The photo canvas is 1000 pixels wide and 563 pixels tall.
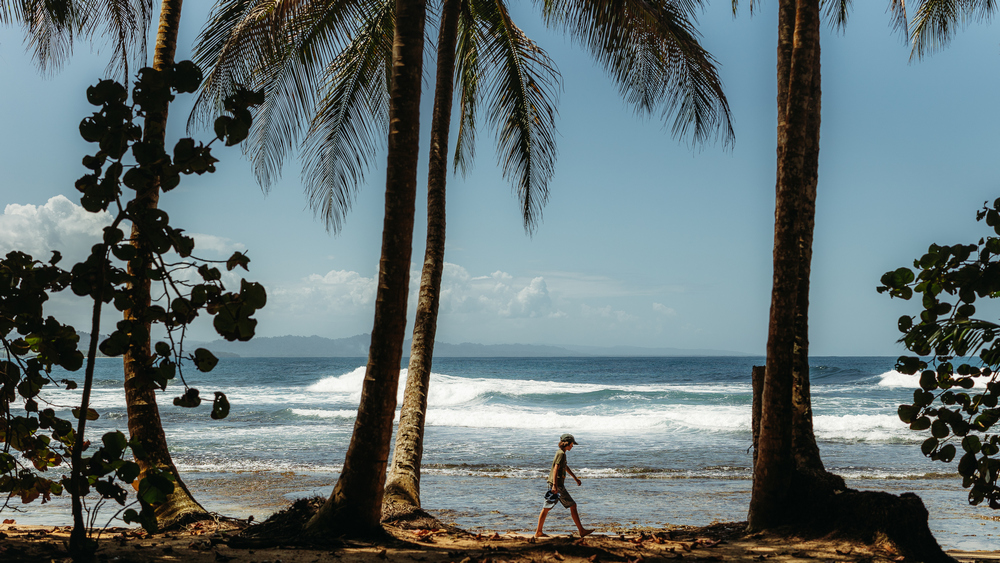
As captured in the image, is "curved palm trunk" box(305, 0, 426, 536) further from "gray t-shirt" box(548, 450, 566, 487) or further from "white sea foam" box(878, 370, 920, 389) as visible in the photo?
"white sea foam" box(878, 370, 920, 389)

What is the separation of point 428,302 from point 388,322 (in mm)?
2138

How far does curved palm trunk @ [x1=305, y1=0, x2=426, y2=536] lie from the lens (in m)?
4.61

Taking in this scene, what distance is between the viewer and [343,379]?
44.7m

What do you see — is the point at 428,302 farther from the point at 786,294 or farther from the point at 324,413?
the point at 324,413

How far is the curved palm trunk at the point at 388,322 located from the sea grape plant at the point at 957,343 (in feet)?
9.74

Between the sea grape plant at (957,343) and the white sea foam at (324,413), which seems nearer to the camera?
the sea grape plant at (957,343)

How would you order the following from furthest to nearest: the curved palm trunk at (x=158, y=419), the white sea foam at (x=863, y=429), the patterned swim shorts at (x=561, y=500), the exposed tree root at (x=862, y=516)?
the white sea foam at (x=863, y=429) → the patterned swim shorts at (x=561, y=500) → the curved palm trunk at (x=158, y=419) → the exposed tree root at (x=862, y=516)

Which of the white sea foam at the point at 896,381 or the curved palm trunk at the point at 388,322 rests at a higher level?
the curved palm trunk at the point at 388,322

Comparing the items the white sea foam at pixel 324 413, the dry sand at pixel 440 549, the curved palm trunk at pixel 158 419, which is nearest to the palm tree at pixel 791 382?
the dry sand at pixel 440 549

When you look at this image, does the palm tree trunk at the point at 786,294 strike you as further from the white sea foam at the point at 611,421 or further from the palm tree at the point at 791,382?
the white sea foam at the point at 611,421

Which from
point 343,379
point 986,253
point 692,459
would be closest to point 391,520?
point 986,253

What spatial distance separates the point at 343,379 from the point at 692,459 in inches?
1346

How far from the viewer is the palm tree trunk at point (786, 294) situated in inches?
208

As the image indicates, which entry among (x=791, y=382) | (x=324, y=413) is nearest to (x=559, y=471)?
(x=791, y=382)
